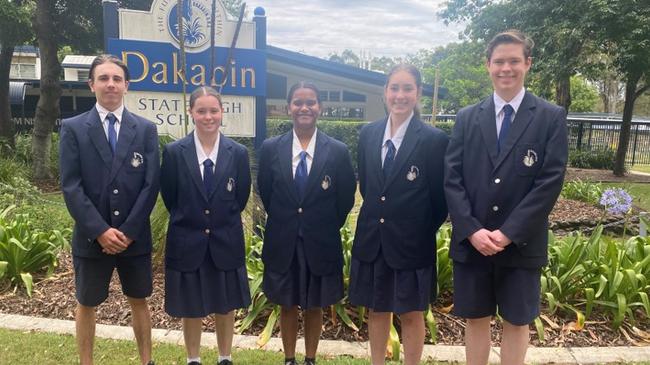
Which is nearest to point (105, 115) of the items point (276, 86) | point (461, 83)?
point (276, 86)

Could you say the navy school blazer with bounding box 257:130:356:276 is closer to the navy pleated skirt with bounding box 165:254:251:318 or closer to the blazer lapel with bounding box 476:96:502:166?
the navy pleated skirt with bounding box 165:254:251:318

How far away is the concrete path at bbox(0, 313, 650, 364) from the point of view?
12.1ft

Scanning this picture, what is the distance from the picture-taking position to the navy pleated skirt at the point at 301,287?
320 centimetres

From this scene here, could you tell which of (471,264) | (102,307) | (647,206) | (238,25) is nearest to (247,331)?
(102,307)

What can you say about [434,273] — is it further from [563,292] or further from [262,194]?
[563,292]

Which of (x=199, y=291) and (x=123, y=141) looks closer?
(x=123, y=141)

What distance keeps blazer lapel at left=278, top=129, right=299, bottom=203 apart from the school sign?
6.86 feet

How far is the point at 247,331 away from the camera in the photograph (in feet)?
13.6

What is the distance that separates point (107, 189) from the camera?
295 centimetres

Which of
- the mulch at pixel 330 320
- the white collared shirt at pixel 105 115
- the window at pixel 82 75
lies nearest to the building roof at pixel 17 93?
the window at pixel 82 75

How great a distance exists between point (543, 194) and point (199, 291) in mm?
2035

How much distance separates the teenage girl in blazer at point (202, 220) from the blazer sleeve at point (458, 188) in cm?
130

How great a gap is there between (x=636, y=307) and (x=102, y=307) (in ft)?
14.6

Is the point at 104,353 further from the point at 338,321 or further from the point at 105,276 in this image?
the point at 338,321
